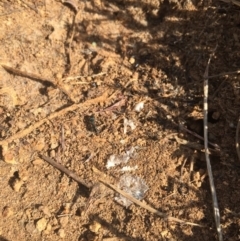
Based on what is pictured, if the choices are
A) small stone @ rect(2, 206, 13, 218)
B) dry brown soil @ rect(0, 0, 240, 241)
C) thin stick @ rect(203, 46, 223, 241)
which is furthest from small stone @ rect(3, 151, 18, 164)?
thin stick @ rect(203, 46, 223, 241)

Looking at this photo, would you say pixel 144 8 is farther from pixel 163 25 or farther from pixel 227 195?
pixel 227 195

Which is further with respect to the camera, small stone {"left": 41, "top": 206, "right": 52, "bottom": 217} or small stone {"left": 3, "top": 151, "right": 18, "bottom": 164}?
small stone {"left": 3, "top": 151, "right": 18, "bottom": 164}

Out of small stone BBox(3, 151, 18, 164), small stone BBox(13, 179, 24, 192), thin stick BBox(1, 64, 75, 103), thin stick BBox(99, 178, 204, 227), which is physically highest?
thin stick BBox(1, 64, 75, 103)

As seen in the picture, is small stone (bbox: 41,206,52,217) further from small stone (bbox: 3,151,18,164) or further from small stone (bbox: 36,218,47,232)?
small stone (bbox: 3,151,18,164)

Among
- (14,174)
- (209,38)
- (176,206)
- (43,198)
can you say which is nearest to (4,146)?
(14,174)

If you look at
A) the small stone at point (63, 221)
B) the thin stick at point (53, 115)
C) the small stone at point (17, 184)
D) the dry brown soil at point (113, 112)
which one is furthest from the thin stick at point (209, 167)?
the small stone at point (17, 184)

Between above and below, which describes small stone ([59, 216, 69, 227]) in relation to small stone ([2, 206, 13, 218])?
above

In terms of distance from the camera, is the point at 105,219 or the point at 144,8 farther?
the point at 144,8

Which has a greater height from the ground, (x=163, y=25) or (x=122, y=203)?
(x=163, y=25)
